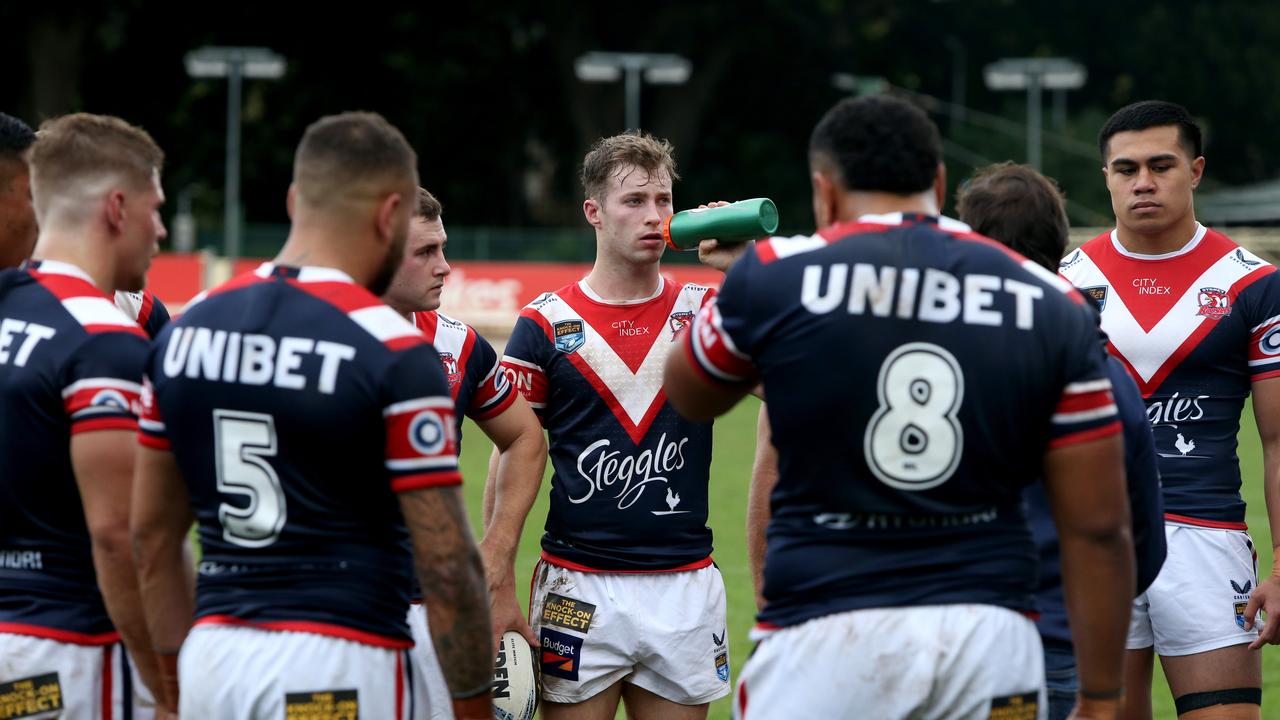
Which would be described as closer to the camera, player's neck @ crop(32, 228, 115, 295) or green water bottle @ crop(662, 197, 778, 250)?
player's neck @ crop(32, 228, 115, 295)

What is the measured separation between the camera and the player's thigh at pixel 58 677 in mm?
3900

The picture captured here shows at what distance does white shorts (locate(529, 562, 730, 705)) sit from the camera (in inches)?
219

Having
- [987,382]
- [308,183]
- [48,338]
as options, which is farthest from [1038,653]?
[48,338]

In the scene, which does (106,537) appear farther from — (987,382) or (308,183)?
(987,382)

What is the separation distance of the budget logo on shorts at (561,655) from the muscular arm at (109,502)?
2.10m

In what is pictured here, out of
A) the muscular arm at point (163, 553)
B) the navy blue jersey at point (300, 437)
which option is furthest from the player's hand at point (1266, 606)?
the muscular arm at point (163, 553)

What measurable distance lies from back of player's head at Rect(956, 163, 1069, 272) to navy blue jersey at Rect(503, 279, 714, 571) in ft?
6.34

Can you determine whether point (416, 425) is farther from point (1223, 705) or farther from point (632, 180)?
point (1223, 705)

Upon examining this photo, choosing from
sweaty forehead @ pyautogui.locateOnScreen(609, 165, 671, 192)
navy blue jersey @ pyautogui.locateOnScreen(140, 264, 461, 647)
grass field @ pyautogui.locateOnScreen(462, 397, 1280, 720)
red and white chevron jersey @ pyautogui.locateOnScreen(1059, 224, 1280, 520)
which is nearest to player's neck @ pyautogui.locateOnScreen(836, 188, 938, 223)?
navy blue jersey @ pyautogui.locateOnScreen(140, 264, 461, 647)

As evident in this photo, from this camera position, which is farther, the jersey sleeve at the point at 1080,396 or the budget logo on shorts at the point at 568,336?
the budget logo on shorts at the point at 568,336

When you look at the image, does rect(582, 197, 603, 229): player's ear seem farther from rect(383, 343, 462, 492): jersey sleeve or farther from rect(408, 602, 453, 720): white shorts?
rect(383, 343, 462, 492): jersey sleeve

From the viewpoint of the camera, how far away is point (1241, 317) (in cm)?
570

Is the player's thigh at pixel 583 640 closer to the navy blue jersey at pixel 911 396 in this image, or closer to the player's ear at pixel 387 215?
the navy blue jersey at pixel 911 396

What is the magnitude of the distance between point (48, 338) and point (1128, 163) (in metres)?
4.09
